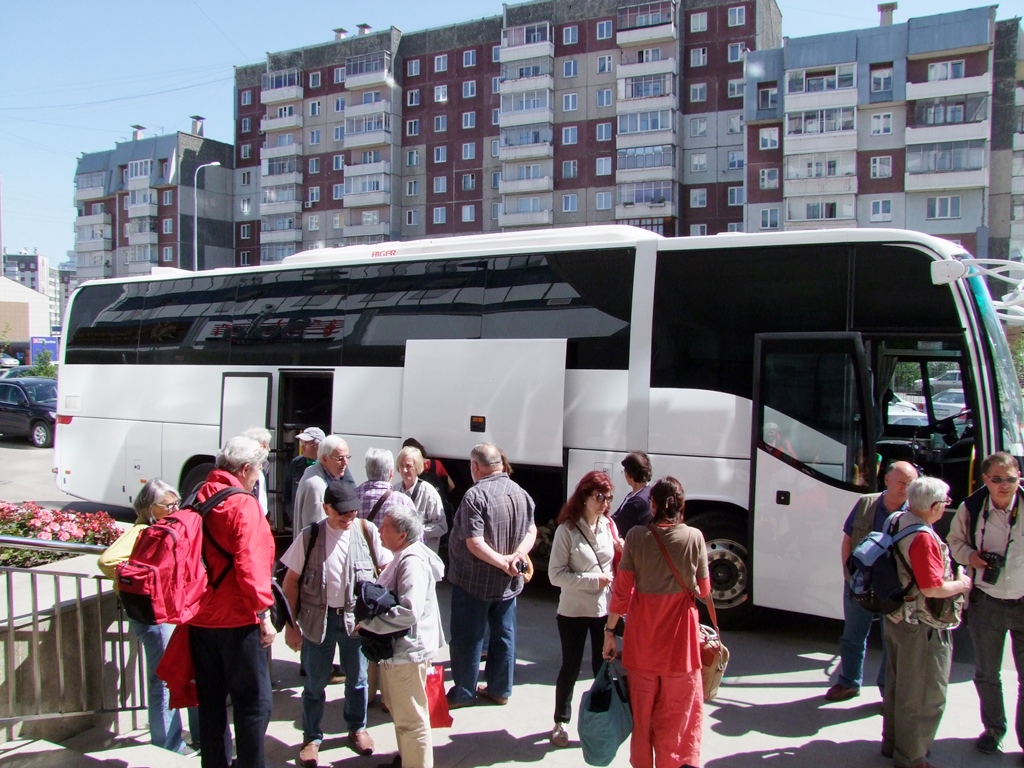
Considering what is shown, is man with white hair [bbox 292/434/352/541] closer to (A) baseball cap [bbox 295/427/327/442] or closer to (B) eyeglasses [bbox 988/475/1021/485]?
(A) baseball cap [bbox 295/427/327/442]

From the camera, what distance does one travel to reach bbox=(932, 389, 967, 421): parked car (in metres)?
6.84

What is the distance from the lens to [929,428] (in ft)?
27.2

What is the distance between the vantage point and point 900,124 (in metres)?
49.8

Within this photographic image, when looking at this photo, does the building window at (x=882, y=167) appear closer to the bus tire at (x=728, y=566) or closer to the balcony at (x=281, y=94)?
the balcony at (x=281, y=94)

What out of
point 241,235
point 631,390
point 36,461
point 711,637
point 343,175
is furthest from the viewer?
point 241,235

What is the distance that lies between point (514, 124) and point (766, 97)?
59.1 feet

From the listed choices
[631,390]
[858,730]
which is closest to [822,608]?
[858,730]

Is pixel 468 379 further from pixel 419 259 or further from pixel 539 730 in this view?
pixel 539 730

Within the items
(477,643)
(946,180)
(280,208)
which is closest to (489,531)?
(477,643)

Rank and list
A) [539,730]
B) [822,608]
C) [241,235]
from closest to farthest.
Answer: [539,730], [822,608], [241,235]

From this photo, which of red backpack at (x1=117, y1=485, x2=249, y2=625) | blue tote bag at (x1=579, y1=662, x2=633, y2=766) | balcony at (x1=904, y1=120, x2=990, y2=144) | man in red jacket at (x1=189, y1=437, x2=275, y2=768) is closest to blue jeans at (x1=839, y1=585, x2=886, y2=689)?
blue tote bag at (x1=579, y1=662, x2=633, y2=766)

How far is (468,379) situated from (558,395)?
3.59ft

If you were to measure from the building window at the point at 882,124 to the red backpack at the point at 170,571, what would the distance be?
54.8 m

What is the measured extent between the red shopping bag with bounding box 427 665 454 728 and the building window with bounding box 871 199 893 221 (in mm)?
52975
